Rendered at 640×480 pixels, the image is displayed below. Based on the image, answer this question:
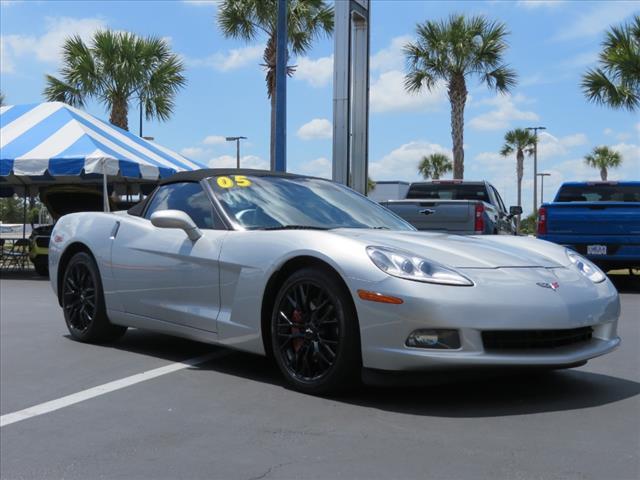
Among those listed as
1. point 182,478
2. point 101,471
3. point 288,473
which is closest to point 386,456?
point 288,473

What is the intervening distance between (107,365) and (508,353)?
2.87 metres

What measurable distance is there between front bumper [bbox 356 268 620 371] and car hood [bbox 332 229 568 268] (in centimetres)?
13

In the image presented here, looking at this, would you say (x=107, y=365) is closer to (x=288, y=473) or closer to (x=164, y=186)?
(x=164, y=186)

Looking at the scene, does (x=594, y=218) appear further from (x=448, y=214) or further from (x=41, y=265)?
(x=41, y=265)

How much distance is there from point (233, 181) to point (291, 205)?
0.51 metres

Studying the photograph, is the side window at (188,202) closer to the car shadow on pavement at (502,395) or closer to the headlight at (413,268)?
the headlight at (413,268)

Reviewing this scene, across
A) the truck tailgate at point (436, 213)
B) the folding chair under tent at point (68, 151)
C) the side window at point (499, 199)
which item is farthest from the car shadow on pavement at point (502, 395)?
the side window at point (499, 199)

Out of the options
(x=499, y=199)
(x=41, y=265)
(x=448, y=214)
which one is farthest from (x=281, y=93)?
(x=41, y=265)

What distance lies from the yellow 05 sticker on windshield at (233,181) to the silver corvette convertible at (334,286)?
1cm

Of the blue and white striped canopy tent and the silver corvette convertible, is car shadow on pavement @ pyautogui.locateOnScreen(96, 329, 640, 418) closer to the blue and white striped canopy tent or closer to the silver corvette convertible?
the silver corvette convertible

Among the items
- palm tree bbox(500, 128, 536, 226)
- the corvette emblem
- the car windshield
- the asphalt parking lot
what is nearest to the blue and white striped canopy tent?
the car windshield

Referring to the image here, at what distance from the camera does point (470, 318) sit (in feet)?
13.1

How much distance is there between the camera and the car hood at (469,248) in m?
4.30

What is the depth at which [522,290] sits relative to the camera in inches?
163
